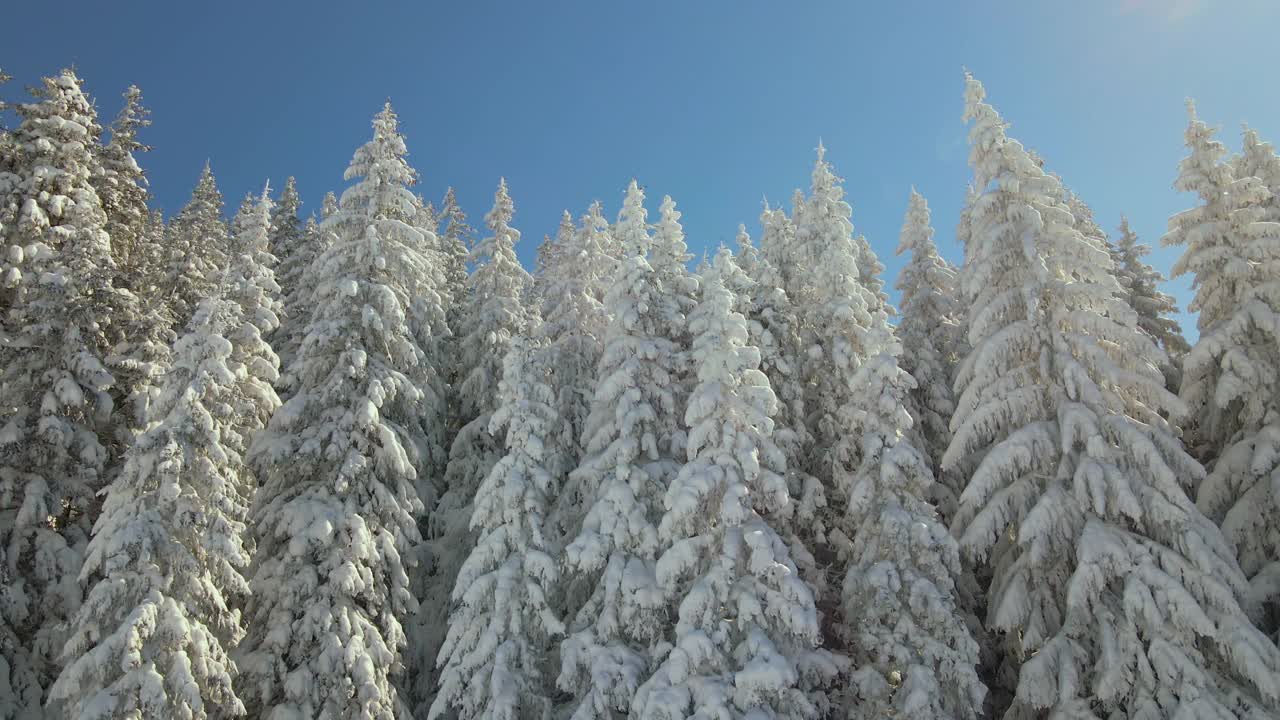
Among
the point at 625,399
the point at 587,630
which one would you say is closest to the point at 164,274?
the point at 625,399

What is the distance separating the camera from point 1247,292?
18.1 meters

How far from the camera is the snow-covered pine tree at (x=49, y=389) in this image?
17.6 meters

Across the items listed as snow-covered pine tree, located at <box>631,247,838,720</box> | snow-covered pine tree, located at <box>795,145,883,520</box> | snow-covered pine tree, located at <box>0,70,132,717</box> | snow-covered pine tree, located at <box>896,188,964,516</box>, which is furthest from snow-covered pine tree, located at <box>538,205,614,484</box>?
snow-covered pine tree, located at <box>0,70,132,717</box>

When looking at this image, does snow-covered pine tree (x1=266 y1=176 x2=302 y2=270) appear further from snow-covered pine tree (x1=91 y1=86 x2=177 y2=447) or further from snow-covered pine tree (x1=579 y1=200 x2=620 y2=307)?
snow-covered pine tree (x1=579 y1=200 x2=620 y2=307)

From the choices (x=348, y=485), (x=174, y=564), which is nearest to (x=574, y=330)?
(x=348, y=485)

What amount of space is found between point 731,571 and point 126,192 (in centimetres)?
2433

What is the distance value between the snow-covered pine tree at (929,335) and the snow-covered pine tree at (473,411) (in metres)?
12.9

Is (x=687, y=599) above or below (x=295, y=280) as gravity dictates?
below

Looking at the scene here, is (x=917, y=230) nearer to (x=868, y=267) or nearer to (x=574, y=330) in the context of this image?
(x=868, y=267)

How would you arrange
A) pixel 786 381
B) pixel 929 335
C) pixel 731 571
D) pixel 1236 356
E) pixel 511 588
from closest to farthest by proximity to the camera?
1. pixel 731 571
2. pixel 1236 356
3. pixel 511 588
4. pixel 786 381
5. pixel 929 335

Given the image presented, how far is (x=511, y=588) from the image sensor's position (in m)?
18.4

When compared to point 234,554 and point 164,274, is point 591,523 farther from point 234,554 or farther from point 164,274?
point 164,274

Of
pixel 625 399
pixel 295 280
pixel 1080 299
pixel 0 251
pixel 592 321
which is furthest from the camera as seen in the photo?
pixel 295 280

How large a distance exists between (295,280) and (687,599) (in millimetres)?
23890
